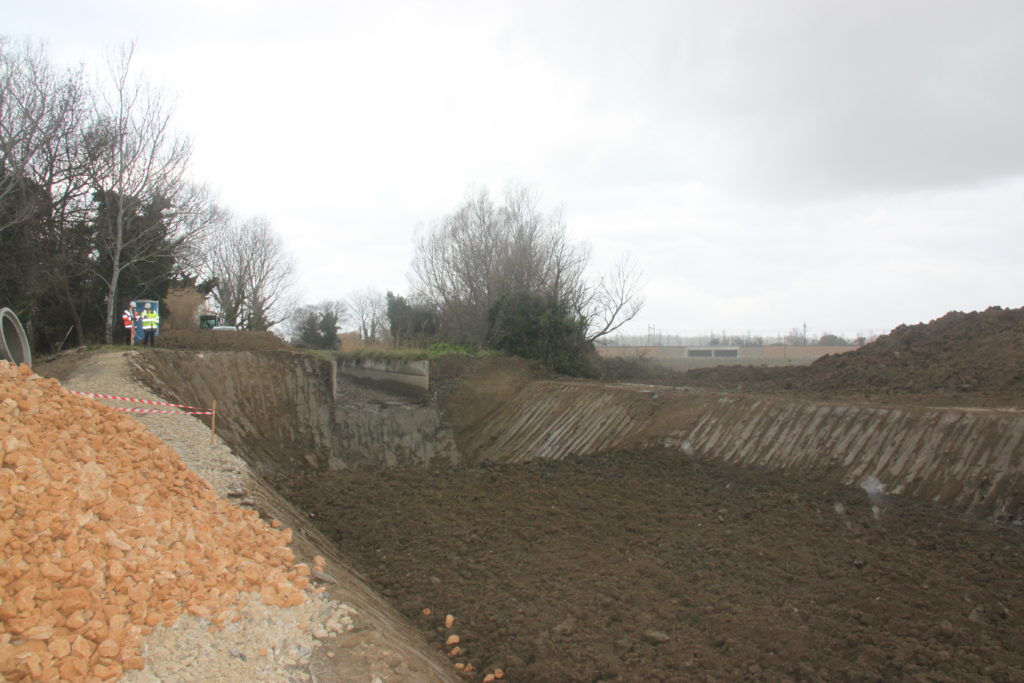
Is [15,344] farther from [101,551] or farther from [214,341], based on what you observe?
[101,551]

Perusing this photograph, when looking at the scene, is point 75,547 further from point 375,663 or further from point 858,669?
point 858,669

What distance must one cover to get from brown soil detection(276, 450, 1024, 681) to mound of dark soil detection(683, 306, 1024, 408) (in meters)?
4.16

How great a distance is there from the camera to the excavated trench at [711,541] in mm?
6016

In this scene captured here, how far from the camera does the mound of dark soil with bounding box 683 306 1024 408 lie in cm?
1267

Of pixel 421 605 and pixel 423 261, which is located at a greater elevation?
pixel 423 261

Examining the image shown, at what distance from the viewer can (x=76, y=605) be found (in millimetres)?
4508

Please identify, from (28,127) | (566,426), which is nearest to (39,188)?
(28,127)

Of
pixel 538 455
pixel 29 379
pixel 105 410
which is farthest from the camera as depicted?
pixel 538 455

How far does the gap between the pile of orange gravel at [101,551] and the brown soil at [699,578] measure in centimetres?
206

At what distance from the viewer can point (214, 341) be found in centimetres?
2033

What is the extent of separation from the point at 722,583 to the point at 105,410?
7.56 meters

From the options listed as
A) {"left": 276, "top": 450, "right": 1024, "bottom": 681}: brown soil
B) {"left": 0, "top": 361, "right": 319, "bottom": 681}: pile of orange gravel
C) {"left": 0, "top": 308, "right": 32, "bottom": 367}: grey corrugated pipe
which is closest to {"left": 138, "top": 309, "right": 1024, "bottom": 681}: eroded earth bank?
{"left": 276, "top": 450, "right": 1024, "bottom": 681}: brown soil

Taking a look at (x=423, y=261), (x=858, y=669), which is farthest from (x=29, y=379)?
(x=423, y=261)

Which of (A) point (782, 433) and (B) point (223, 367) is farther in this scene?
(B) point (223, 367)
